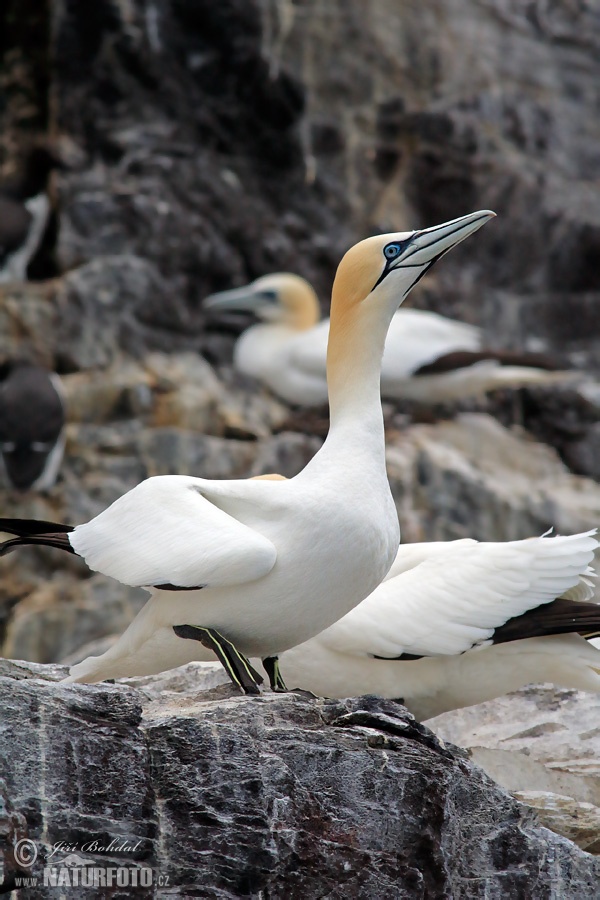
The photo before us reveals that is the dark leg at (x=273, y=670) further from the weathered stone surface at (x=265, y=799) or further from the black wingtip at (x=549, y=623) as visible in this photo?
the black wingtip at (x=549, y=623)

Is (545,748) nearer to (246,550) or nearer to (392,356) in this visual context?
(246,550)

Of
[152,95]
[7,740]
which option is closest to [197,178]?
[152,95]

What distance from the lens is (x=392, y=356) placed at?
37.4 ft

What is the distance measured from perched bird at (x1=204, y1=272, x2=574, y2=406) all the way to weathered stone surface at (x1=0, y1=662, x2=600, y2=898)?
7645 mm

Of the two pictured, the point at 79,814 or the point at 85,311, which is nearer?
the point at 79,814

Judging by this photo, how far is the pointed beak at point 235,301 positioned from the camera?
1219 cm

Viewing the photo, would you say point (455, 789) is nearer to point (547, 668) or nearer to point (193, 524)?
point (193, 524)

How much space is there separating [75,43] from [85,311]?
2.42 meters

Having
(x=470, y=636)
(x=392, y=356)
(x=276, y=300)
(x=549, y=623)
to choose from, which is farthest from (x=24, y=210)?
(x=549, y=623)

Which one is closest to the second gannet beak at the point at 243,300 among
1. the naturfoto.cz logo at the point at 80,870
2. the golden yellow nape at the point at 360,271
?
the golden yellow nape at the point at 360,271

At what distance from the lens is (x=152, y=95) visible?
1223cm

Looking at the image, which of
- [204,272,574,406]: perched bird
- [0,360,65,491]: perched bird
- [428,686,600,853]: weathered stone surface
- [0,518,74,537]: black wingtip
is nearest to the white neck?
[0,518,74,537]: black wingtip

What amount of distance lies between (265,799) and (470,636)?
188cm

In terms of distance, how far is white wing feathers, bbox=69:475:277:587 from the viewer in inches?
153
